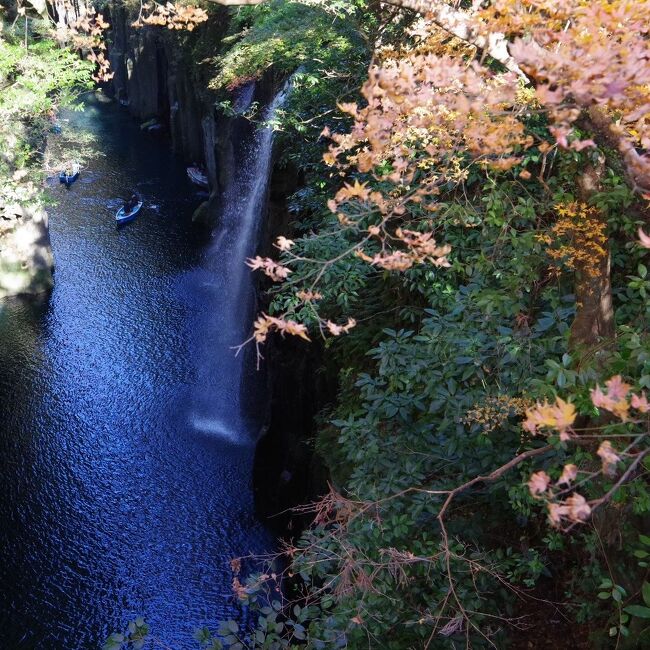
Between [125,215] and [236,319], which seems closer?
[236,319]

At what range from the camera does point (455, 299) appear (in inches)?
254

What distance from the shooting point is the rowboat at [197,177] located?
95.6 feet

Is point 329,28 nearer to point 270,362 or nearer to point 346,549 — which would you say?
point 270,362


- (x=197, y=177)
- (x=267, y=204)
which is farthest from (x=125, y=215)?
(x=267, y=204)

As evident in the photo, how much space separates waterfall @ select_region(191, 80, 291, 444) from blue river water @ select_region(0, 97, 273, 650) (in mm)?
203

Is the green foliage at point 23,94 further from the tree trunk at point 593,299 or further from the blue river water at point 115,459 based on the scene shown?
the tree trunk at point 593,299

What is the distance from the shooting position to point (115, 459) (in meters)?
14.7

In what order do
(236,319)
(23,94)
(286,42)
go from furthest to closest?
(236,319), (23,94), (286,42)

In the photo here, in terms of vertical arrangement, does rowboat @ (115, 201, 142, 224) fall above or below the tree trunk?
below

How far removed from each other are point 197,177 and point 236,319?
14.7 meters

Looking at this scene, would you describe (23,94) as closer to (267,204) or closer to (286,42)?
(286,42)

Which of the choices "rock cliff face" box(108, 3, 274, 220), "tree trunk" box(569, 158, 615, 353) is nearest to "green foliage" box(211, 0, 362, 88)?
"rock cliff face" box(108, 3, 274, 220)

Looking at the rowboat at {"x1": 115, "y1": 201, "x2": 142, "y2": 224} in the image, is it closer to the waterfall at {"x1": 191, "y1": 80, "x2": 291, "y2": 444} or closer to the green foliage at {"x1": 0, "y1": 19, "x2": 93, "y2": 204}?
the green foliage at {"x1": 0, "y1": 19, "x2": 93, "y2": 204}

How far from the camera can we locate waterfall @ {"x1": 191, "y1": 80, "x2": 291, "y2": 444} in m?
15.5
